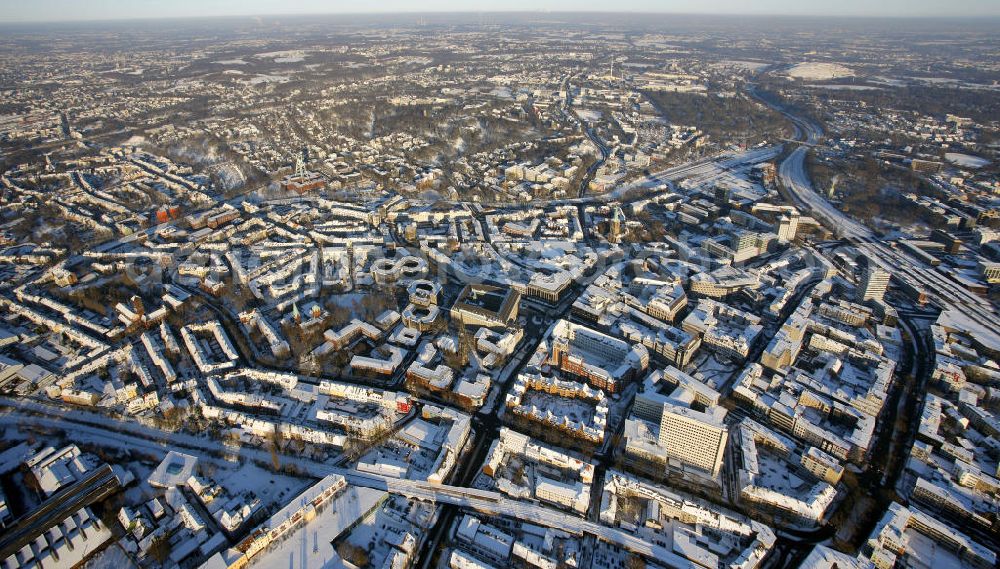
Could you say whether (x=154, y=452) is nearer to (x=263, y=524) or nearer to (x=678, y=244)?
(x=263, y=524)

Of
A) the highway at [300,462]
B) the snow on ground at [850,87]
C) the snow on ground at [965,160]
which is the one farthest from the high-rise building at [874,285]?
the snow on ground at [850,87]

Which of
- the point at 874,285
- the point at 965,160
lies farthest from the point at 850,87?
the point at 874,285

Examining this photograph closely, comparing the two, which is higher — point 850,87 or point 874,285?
point 850,87

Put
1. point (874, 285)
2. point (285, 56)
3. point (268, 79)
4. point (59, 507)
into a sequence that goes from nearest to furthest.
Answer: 1. point (59, 507)
2. point (874, 285)
3. point (268, 79)
4. point (285, 56)

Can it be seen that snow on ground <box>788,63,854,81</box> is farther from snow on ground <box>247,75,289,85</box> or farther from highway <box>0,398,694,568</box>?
highway <box>0,398,694,568</box>

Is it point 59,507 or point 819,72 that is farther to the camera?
point 819,72

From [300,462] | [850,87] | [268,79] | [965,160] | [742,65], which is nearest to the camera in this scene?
[300,462]

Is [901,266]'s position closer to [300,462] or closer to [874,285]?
[874,285]
